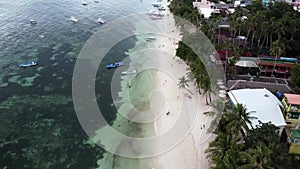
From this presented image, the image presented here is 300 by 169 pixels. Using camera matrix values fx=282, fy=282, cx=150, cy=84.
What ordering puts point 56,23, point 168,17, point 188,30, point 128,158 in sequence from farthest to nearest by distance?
1. point 168,17
2. point 56,23
3. point 188,30
4. point 128,158

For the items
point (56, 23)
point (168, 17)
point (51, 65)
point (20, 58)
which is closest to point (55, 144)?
point (51, 65)

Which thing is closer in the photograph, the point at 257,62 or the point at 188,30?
the point at 257,62

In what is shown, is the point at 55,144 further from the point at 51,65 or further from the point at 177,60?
Answer: the point at 177,60

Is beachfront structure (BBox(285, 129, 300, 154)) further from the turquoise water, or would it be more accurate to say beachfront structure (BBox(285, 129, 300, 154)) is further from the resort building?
the turquoise water

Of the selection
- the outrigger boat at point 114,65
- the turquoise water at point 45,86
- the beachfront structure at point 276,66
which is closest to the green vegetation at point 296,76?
the beachfront structure at point 276,66

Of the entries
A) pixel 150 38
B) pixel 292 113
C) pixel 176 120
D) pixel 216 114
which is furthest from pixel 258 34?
pixel 216 114

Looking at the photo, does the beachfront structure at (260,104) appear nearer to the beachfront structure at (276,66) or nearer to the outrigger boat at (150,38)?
the beachfront structure at (276,66)

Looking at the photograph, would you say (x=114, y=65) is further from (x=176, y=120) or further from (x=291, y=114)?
(x=291, y=114)
